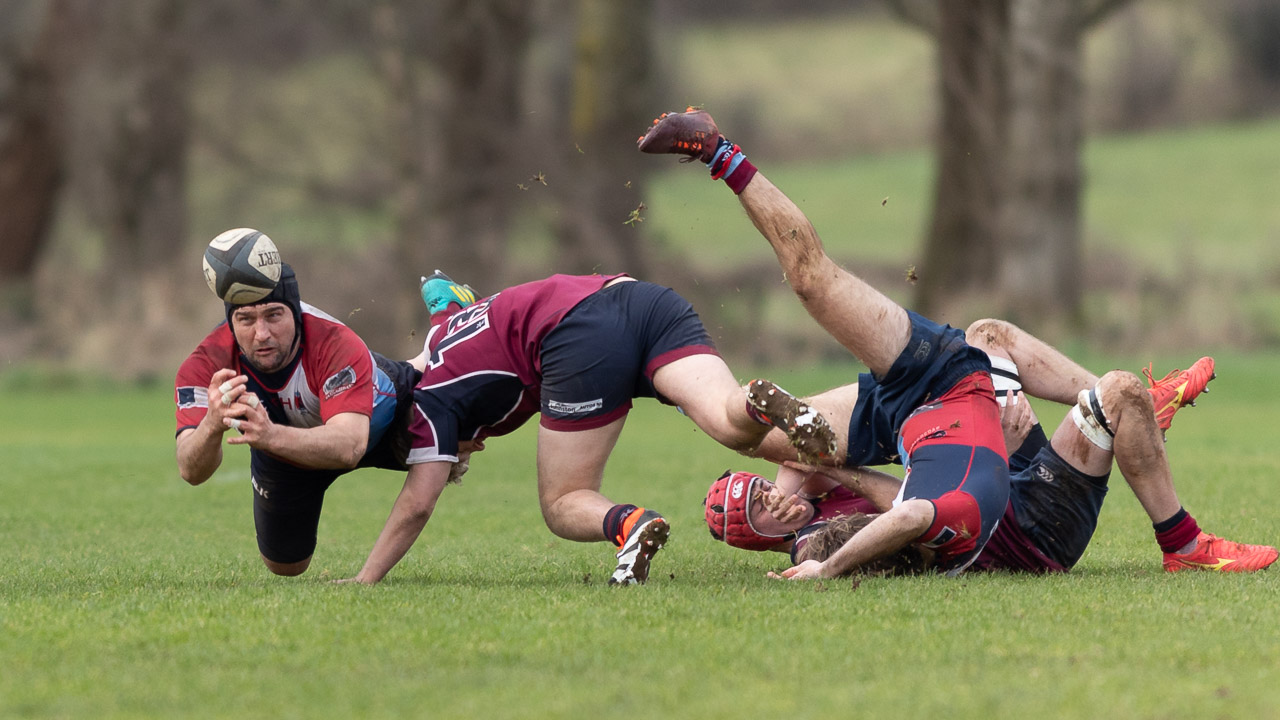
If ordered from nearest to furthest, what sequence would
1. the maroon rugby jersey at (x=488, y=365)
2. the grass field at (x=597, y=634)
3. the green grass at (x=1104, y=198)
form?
the grass field at (x=597, y=634), the maroon rugby jersey at (x=488, y=365), the green grass at (x=1104, y=198)

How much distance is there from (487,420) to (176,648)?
236 centimetres

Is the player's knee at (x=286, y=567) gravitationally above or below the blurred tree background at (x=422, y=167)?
below

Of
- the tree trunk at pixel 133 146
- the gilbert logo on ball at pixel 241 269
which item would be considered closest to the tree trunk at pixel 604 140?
the tree trunk at pixel 133 146

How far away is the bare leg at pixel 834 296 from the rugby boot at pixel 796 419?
0.81 m

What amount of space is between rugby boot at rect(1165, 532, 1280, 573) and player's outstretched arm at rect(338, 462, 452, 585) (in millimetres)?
3226

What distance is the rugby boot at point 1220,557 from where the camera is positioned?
22.2 feet

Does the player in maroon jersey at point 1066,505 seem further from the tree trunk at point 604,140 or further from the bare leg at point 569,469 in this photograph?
the tree trunk at point 604,140

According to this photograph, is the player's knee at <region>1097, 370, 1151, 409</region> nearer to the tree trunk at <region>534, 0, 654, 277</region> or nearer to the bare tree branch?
the bare tree branch

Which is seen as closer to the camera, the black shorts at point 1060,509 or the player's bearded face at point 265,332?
the player's bearded face at point 265,332

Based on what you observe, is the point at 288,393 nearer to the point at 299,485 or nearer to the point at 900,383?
the point at 299,485

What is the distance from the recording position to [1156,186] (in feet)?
156

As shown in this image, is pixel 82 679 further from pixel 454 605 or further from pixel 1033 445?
pixel 1033 445

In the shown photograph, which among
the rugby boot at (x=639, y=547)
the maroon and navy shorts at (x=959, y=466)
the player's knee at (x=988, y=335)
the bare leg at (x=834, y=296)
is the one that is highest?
the bare leg at (x=834, y=296)

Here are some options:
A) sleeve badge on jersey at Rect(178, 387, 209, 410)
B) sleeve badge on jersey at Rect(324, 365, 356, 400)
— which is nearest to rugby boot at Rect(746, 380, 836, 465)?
sleeve badge on jersey at Rect(324, 365, 356, 400)
